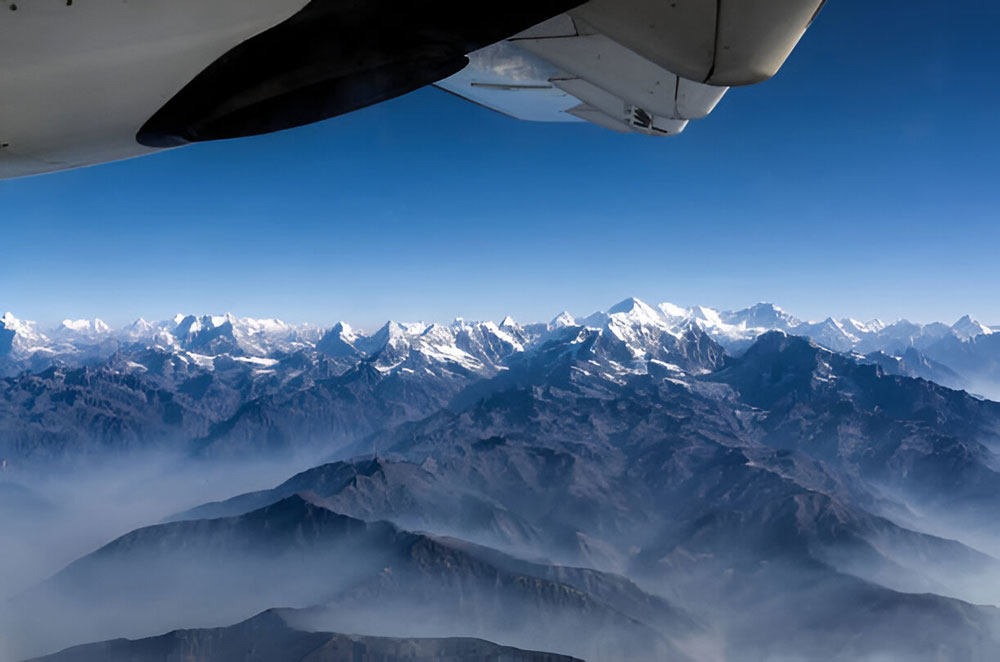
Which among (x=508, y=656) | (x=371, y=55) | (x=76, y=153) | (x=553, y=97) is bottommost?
(x=508, y=656)

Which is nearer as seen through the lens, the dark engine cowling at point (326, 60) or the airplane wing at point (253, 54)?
the airplane wing at point (253, 54)

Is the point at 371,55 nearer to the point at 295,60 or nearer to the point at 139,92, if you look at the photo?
the point at 295,60

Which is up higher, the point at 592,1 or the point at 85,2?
the point at 592,1

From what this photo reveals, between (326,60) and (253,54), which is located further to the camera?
(326,60)

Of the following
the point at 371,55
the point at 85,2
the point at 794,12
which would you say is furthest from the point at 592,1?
the point at 85,2

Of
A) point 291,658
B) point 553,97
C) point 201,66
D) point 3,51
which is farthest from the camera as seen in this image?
point 291,658

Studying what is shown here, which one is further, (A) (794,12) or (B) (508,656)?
(B) (508,656)

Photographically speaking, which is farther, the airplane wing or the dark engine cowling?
the dark engine cowling

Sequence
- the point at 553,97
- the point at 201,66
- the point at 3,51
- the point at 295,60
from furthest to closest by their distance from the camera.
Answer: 1. the point at 553,97
2. the point at 295,60
3. the point at 201,66
4. the point at 3,51
